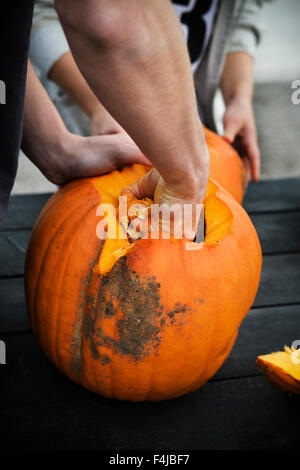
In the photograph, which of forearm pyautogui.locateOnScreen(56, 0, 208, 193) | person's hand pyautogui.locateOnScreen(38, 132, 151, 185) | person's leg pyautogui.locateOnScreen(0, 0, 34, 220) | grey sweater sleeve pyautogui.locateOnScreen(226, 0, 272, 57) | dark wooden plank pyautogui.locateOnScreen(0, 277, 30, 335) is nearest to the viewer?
forearm pyautogui.locateOnScreen(56, 0, 208, 193)

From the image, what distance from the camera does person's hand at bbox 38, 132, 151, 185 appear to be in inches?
28.8

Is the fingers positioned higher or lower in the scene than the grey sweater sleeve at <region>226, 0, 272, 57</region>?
lower

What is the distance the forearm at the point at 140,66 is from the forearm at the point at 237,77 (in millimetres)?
873

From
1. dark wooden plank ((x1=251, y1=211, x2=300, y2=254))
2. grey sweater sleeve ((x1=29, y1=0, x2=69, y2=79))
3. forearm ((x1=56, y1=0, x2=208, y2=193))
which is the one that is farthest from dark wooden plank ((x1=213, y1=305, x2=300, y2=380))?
grey sweater sleeve ((x1=29, y1=0, x2=69, y2=79))

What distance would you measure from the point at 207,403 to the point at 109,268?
299 mm

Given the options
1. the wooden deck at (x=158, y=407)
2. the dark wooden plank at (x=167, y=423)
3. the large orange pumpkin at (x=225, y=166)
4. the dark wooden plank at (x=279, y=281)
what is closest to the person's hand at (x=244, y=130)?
the large orange pumpkin at (x=225, y=166)

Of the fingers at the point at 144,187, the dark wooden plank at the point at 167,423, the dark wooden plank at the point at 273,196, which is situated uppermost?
the fingers at the point at 144,187

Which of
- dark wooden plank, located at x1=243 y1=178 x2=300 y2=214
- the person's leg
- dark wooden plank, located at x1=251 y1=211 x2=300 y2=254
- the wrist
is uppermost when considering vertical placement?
the person's leg

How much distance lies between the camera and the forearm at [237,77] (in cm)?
125

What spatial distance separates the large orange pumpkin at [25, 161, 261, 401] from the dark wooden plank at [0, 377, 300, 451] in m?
0.03

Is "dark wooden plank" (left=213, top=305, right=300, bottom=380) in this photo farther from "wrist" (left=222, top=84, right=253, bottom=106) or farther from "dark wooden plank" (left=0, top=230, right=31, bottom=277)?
"wrist" (left=222, top=84, right=253, bottom=106)

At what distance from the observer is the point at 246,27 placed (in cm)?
138

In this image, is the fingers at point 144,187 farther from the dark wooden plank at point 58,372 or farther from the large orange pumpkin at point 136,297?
the dark wooden plank at point 58,372

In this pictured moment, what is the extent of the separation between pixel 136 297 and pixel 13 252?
1.86ft
